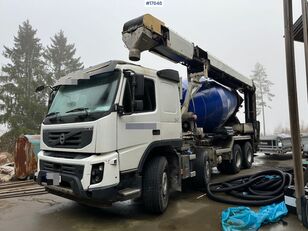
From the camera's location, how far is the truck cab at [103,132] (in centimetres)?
432

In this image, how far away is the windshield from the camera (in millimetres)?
4621

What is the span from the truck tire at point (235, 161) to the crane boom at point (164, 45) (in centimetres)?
287

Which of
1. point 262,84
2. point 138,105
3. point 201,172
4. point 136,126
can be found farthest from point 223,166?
point 262,84

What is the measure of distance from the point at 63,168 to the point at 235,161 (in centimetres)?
660

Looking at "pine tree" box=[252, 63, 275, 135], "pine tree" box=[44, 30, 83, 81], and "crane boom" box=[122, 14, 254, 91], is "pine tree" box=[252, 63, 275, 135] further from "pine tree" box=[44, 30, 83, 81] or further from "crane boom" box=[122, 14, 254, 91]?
"crane boom" box=[122, 14, 254, 91]

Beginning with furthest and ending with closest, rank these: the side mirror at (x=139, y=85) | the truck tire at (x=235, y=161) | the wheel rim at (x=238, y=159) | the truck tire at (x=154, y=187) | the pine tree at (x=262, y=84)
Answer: the pine tree at (x=262, y=84)
the wheel rim at (x=238, y=159)
the truck tire at (x=235, y=161)
the truck tire at (x=154, y=187)
the side mirror at (x=139, y=85)

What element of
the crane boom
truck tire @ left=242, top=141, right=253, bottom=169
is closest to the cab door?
the crane boom

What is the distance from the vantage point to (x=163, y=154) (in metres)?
5.77

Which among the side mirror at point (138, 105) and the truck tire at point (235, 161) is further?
the truck tire at point (235, 161)

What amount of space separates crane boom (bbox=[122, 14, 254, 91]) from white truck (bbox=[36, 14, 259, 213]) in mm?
19

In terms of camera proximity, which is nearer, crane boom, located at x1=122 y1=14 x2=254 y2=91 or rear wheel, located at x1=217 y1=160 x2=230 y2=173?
crane boom, located at x1=122 y1=14 x2=254 y2=91

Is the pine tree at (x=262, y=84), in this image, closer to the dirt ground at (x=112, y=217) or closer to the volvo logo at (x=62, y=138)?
the dirt ground at (x=112, y=217)

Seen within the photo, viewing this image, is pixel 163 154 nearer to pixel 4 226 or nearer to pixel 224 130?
pixel 4 226

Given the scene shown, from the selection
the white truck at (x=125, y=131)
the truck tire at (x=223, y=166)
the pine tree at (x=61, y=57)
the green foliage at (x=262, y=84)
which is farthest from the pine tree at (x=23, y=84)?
the green foliage at (x=262, y=84)
